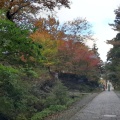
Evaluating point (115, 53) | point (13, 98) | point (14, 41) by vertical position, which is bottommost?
point (13, 98)

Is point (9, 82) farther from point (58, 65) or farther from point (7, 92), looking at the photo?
point (58, 65)

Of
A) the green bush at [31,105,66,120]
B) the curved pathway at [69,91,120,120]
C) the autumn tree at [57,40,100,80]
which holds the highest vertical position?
the autumn tree at [57,40,100,80]

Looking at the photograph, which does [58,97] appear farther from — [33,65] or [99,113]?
[33,65]

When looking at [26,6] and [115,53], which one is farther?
[115,53]

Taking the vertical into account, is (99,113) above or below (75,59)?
below

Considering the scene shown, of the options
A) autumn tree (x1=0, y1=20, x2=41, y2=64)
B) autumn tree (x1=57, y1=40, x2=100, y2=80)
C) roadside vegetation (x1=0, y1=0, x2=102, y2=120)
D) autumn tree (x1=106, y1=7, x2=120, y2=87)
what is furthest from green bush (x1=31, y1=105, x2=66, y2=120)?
autumn tree (x1=106, y1=7, x2=120, y2=87)

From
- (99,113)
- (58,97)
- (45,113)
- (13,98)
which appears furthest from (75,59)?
(99,113)

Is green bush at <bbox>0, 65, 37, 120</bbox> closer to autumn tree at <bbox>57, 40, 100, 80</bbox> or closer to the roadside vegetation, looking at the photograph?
the roadside vegetation

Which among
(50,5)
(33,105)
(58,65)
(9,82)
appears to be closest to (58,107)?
(33,105)

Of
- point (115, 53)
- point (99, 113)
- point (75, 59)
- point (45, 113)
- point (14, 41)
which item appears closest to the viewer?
point (14, 41)

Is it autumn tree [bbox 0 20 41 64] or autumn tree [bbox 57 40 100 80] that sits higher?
autumn tree [bbox 57 40 100 80]

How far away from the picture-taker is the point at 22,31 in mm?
9398

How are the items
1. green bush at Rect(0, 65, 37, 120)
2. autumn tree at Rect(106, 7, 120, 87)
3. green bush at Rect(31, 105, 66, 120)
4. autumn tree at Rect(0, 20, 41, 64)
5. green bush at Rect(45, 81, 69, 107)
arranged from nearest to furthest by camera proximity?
autumn tree at Rect(0, 20, 41, 64) → green bush at Rect(31, 105, 66, 120) → green bush at Rect(0, 65, 37, 120) → green bush at Rect(45, 81, 69, 107) → autumn tree at Rect(106, 7, 120, 87)

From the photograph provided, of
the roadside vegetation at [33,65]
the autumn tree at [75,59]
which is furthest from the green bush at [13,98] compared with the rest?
the autumn tree at [75,59]
